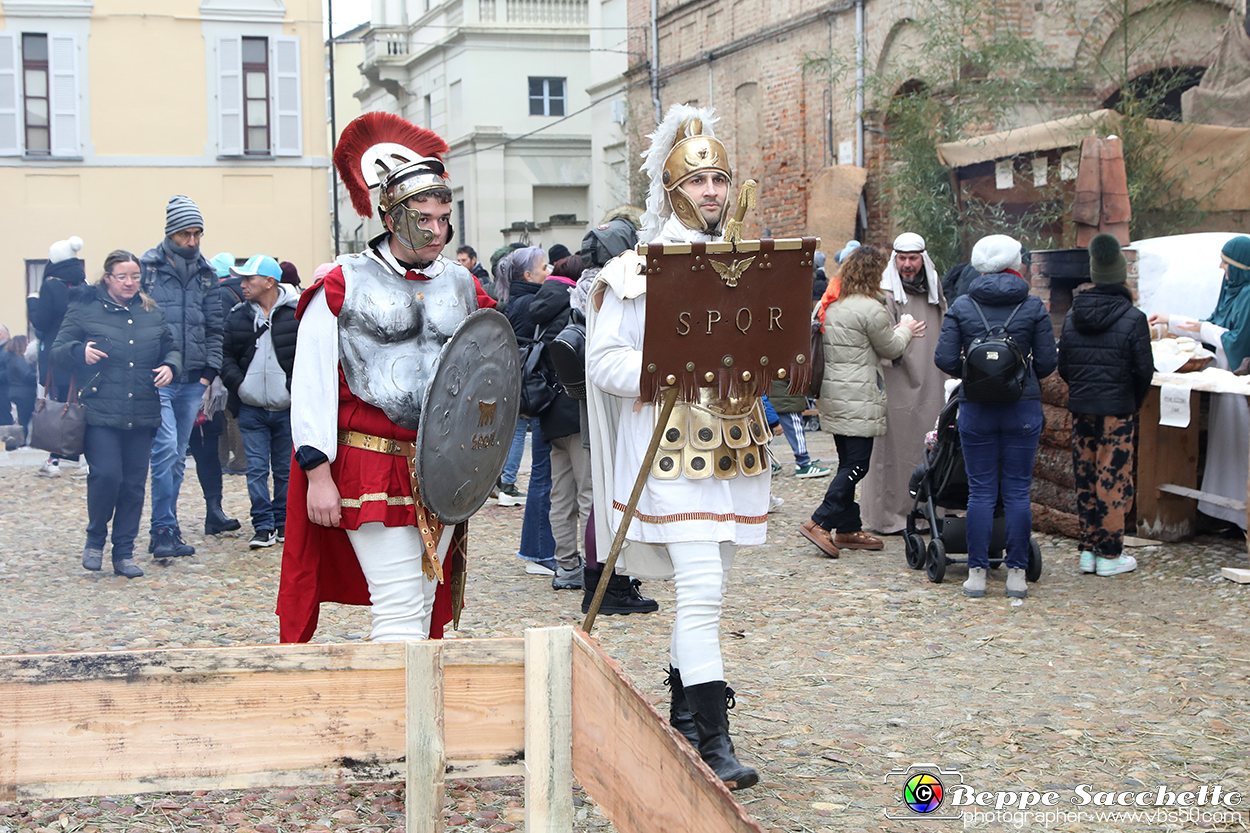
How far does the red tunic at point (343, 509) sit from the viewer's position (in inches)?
142

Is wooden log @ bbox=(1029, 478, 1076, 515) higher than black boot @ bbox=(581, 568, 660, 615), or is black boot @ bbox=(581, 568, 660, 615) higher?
wooden log @ bbox=(1029, 478, 1076, 515)

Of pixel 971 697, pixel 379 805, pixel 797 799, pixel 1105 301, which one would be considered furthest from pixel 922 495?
pixel 379 805

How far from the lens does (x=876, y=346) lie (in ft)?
24.7

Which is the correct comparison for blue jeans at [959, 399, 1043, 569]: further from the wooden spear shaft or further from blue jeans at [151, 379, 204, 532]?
blue jeans at [151, 379, 204, 532]

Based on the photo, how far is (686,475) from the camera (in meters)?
3.69

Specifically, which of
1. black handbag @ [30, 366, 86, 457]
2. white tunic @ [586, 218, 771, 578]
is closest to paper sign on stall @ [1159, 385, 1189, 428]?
white tunic @ [586, 218, 771, 578]

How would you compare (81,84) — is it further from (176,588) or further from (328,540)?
(328,540)

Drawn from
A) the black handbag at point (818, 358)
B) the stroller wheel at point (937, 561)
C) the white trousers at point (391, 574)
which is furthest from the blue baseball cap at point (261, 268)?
the white trousers at point (391, 574)

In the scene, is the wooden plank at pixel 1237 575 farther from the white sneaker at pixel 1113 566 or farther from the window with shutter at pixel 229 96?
the window with shutter at pixel 229 96

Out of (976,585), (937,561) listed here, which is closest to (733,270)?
(976,585)

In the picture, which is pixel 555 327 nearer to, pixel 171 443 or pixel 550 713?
pixel 171 443

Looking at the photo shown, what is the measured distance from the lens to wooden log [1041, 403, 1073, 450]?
776cm

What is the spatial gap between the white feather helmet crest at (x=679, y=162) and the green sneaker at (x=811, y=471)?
6758 mm

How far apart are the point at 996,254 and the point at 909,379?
1580mm
